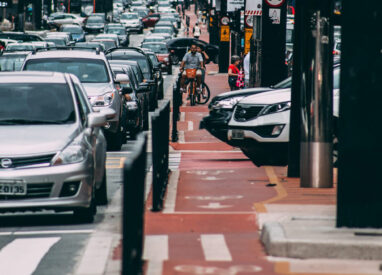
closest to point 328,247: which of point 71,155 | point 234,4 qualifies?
point 71,155

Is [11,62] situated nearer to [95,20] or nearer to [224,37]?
[224,37]

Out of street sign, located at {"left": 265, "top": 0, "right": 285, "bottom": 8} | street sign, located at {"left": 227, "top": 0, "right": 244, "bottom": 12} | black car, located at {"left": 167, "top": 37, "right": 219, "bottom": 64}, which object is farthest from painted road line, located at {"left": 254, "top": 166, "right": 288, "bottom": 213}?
black car, located at {"left": 167, "top": 37, "right": 219, "bottom": 64}

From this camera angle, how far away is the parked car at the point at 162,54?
54.7m

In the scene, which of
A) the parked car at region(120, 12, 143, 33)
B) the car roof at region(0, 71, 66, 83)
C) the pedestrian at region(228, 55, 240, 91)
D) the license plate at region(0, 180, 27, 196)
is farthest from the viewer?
the parked car at region(120, 12, 143, 33)

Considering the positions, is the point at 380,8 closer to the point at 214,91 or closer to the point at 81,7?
the point at 214,91

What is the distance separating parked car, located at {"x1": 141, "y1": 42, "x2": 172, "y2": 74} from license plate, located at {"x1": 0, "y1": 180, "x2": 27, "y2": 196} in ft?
136

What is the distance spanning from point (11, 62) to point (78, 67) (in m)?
12.3

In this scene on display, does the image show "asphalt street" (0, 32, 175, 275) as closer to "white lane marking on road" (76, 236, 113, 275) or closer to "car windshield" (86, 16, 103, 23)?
"white lane marking on road" (76, 236, 113, 275)

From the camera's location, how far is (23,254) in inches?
392

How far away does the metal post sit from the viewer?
12977mm

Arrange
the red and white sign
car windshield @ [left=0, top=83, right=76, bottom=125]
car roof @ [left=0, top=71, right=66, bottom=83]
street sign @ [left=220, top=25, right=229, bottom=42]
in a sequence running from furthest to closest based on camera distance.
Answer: street sign @ [left=220, top=25, right=229, bottom=42]
the red and white sign
car roof @ [left=0, top=71, right=66, bottom=83]
car windshield @ [left=0, top=83, right=76, bottom=125]

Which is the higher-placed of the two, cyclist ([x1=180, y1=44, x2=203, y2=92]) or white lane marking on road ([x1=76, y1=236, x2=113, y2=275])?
white lane marking on road ([x1=76, y1=236, x2=113, y2=275])

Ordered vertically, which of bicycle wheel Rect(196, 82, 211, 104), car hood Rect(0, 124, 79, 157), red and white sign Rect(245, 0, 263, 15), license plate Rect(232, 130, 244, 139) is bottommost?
bicycle wheel Rect(196, 82, 211, 104)

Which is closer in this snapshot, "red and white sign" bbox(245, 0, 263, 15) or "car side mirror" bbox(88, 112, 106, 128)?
"car side mirror" bbox(88, 112, 106, 128)
